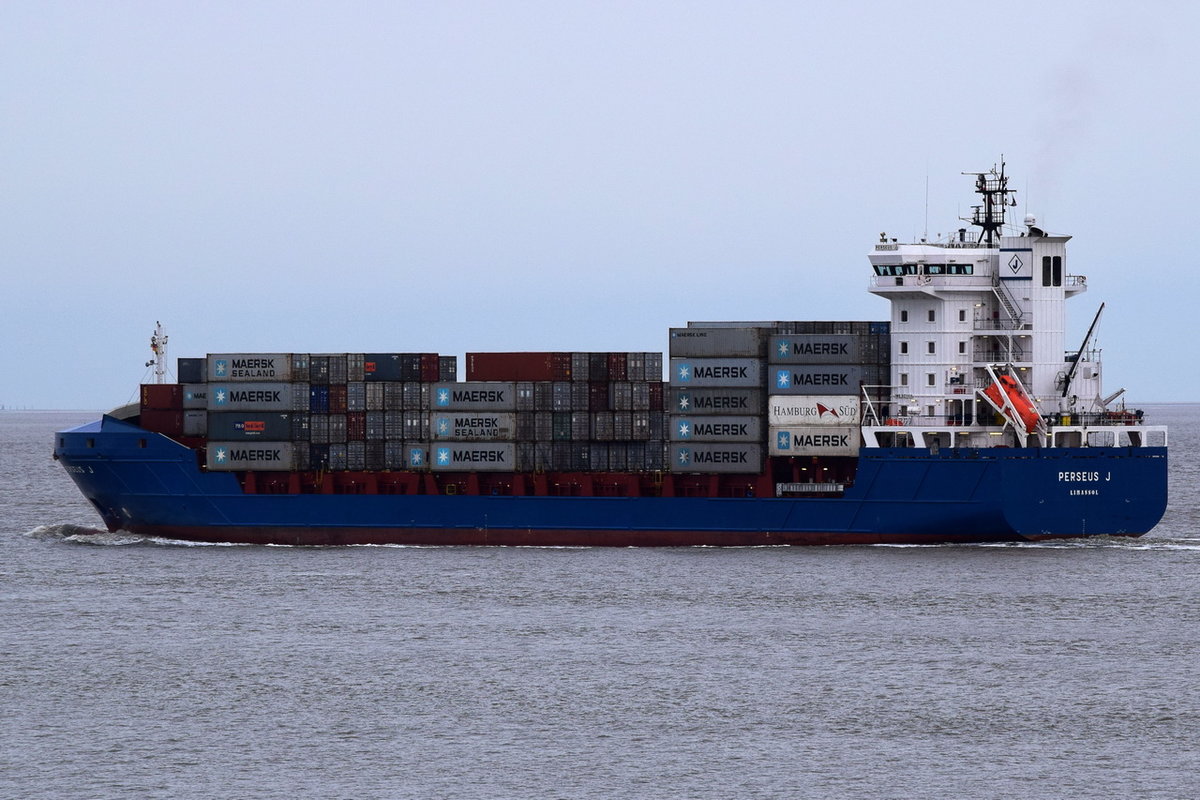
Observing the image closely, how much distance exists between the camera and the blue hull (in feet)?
184

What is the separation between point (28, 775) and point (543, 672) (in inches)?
463

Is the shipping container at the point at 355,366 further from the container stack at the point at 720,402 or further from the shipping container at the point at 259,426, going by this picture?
the container stack at the point at 720,402

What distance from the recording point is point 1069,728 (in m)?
34.9

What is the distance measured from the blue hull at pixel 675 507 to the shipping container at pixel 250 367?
3.03 meters

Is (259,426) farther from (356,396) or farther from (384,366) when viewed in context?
(384,366)

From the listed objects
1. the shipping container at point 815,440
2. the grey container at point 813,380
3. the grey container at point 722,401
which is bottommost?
the shipping container at point 815,440

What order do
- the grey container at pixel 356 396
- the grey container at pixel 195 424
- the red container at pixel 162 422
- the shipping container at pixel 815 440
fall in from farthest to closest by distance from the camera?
the red container at pixel 162 422 → the grey container at pixel 195 424 → the grey container at pixel 356 396 → the shipping container at pixel 815 440

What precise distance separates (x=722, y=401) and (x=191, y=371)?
63.8ft

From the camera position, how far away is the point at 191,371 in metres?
64.1

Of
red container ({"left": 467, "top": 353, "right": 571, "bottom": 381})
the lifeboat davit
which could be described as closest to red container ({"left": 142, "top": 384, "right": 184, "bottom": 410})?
red container ({"left": 467, "top": 353, "right": 571, "bottom": 381})

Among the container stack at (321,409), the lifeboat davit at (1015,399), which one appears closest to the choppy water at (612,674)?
the lifeboat davit at (1015,399)

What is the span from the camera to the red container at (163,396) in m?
64.1

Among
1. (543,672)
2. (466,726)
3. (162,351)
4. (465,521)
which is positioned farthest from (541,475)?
(466,726)

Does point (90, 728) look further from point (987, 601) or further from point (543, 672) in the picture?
point (987, 601)
